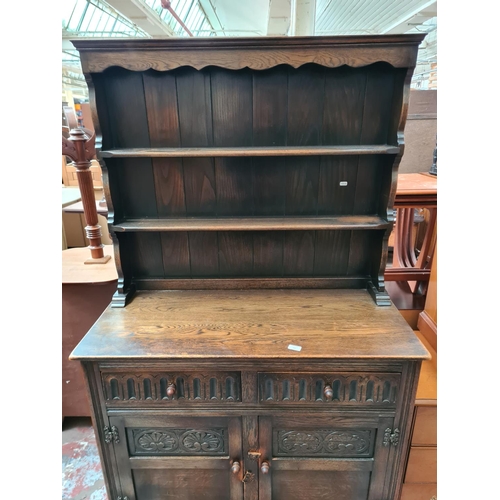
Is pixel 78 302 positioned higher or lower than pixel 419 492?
higher

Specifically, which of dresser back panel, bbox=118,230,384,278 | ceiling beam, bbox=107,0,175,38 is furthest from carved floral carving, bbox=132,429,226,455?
ceiling beam, bbox=107,0,175,38

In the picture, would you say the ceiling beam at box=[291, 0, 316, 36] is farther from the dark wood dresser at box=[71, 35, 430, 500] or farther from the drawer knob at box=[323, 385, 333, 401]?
the drawer knob at box=[323, 385, 333, 401]

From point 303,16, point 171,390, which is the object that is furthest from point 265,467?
point 303,16

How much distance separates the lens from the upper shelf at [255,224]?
1.38m

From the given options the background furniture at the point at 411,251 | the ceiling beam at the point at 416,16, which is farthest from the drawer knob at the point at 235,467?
the ceiling beam at the point at 416,16

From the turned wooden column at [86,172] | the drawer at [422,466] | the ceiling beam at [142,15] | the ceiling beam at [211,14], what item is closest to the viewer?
the drawer at [422,466]

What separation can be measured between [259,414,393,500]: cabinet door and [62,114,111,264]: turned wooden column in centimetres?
125

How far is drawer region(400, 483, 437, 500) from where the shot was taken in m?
1.53

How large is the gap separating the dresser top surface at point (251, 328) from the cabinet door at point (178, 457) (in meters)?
0.29

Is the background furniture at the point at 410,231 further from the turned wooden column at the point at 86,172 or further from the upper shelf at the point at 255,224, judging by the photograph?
the turned wooden column at the point at 86,172

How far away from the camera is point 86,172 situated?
1.74 m

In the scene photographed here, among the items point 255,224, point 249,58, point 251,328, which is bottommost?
Result: point 251,328

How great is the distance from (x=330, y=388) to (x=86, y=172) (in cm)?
151

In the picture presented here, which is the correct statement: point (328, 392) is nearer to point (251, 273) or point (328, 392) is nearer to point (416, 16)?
point (251, 273)
